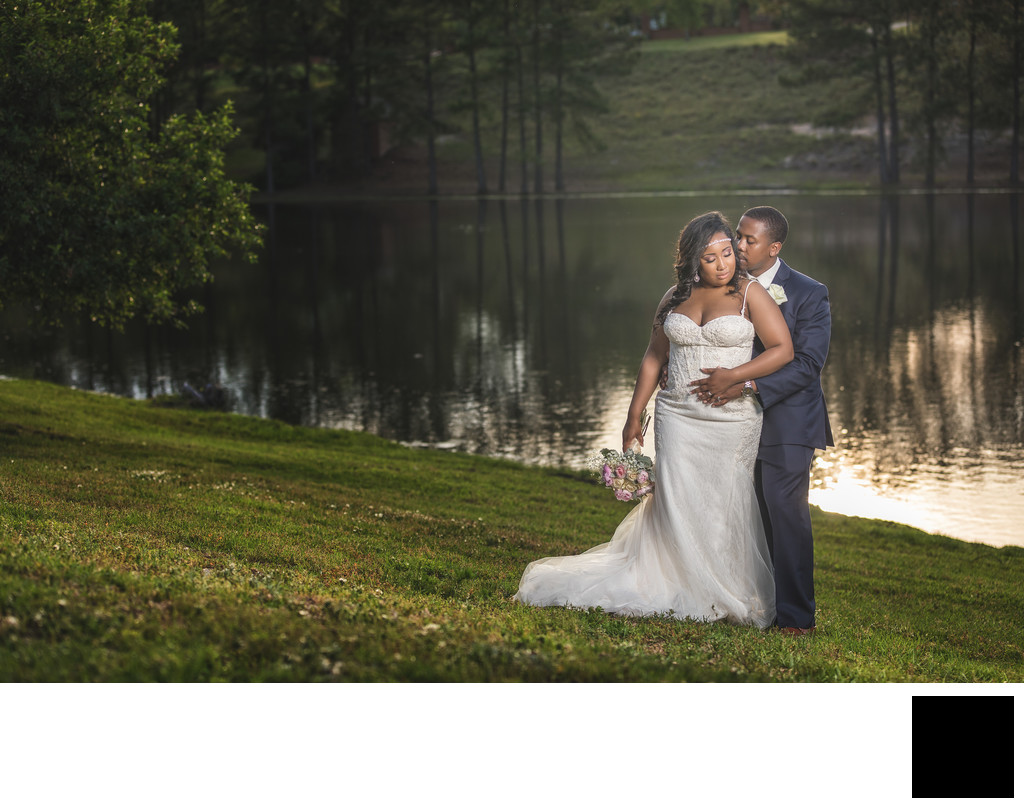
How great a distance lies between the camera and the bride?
25.6 feet

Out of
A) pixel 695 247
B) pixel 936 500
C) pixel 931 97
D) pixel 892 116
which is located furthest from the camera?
pixel 892 116

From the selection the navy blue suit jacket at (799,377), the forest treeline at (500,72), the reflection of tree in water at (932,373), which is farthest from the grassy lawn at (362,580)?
the forest treeline at (500,72)

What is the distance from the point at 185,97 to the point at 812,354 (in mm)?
88173

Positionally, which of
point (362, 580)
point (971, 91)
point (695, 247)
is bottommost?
point (362, 580)

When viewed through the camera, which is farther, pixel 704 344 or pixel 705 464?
pixel 705 464

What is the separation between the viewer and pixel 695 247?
775 centimetres

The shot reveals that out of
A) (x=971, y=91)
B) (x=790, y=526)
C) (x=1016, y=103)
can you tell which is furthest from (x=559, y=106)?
(x=790, y=526)

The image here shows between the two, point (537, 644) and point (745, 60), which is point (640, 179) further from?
point (537, 644)

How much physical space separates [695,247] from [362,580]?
11.8 feet

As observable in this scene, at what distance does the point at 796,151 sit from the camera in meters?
82.9

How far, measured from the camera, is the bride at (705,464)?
780 centimetres

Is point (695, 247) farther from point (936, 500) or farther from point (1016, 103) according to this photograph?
point (1016, 103)

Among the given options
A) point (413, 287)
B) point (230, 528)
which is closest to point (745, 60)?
point (413, 287)

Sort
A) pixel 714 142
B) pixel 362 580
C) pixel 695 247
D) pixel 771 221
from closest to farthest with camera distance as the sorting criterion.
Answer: pixel 695 247, pixel 771 221, pixel 362 580, pixel 714 142
